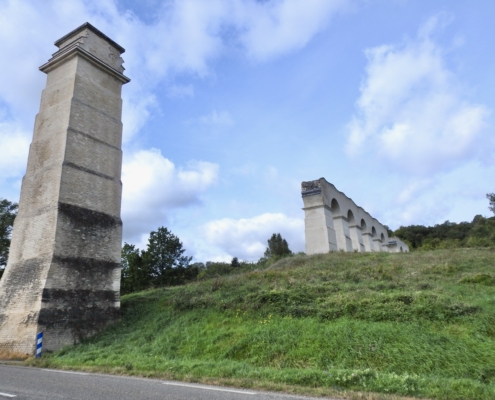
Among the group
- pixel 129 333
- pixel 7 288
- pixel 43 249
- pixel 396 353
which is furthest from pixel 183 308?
pixel 396 353

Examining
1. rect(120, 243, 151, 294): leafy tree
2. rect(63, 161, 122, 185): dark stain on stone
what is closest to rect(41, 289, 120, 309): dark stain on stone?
rect(63, 161, 122, 185): dark stain on stone

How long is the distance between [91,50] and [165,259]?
2383cm

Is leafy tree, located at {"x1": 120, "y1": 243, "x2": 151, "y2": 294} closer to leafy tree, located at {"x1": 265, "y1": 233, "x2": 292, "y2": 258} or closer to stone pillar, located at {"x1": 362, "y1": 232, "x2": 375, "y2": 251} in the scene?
stone pillar, located at {"x1": 362, "y1": 232, "x2": 375, "y2": 251}

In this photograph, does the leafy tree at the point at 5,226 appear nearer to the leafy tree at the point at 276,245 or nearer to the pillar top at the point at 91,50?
the pillar top at the point at 91,50

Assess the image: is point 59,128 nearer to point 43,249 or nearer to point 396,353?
point 43,249

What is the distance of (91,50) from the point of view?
1736 cm

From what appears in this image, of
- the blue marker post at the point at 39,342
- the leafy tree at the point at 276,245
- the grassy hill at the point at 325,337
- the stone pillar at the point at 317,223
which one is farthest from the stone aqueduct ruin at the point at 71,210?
the leafy tree at the point at 276,245

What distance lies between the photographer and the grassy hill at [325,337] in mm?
6469

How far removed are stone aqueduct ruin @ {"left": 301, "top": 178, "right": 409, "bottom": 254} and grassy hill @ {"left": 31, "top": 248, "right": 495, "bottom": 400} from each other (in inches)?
464

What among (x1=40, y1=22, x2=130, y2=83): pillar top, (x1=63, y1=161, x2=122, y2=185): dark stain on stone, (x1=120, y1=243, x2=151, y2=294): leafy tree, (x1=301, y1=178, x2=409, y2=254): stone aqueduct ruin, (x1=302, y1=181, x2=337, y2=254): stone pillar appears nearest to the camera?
(x1=63, y1=161, x2=122, y2=185): dark stain on stone

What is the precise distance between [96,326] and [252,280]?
635 cm

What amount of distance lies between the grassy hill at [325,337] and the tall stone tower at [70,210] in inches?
55.4

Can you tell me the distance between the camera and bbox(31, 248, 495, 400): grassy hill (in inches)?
255

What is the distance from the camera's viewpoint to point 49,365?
10.2m
